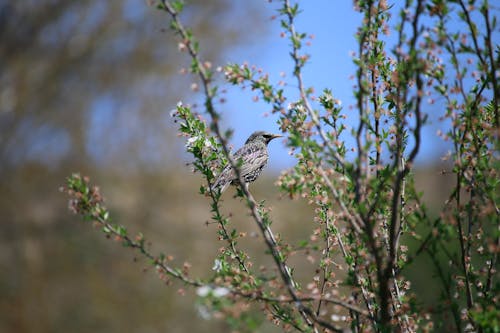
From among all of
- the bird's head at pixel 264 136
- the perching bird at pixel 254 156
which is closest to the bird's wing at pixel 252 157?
the perching bird at pixel 254 156

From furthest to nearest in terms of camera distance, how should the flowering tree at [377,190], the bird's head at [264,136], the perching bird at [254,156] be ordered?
the bird's head at [264,136]
the perching bird at [254,156]
the flowering tree at [377,190]

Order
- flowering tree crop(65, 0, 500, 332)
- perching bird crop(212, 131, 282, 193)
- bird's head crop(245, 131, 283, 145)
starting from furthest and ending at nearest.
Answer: bird's head crop(245, 131, 283, 145) → perching bird crop(212, 131, 282, 193) → flowering tree crop(65, 0, 500, 332)

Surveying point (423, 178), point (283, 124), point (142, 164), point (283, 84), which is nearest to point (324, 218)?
point (283, 124)

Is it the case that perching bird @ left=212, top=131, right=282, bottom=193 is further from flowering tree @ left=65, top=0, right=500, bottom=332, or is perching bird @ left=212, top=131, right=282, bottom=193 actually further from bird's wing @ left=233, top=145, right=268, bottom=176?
flowering tree @ left=65, top=0, right=500, bottom=332

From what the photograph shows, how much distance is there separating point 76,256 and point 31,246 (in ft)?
3.65

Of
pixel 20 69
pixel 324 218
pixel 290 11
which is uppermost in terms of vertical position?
pixel 20 69

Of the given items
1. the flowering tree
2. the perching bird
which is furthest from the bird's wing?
the flowering tree

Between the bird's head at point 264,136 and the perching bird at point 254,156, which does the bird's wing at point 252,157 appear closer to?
the perching bird at point 254,156

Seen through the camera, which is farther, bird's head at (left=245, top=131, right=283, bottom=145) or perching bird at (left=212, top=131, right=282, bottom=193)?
bird's head at (left=245, top=131, right=283, bottom=145)

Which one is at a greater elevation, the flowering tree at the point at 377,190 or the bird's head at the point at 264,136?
the bird's head at the point at 264,136

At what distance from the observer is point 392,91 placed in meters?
2.25

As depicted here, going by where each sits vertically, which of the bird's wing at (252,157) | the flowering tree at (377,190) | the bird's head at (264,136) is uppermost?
the bird's head at (264,136)

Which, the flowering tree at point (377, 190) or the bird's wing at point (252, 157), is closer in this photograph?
the flowering tree at point (377, 190)

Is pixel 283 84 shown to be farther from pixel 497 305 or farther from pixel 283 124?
pixel 497 305
